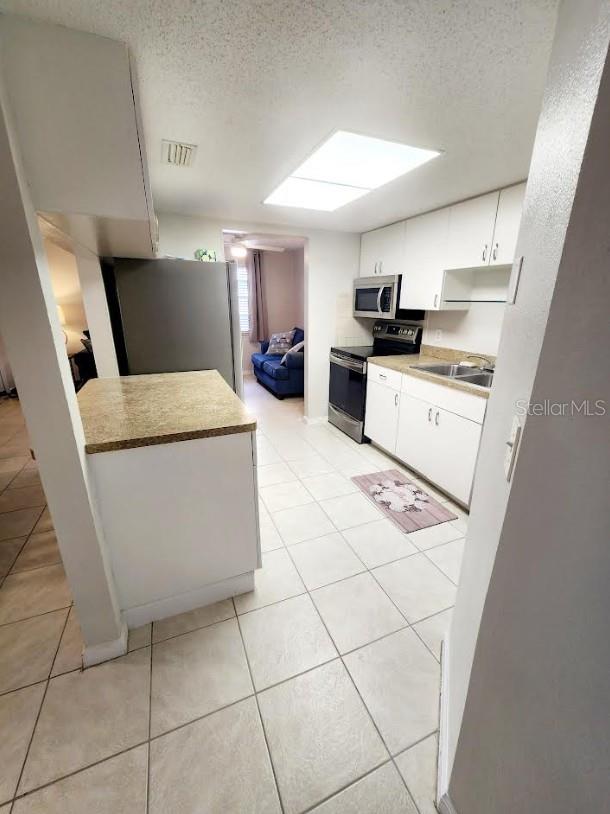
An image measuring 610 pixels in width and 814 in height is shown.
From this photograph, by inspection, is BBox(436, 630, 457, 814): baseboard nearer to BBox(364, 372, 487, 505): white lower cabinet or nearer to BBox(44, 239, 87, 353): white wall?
BBox(364, 372, 487, 505): white lower cabinet

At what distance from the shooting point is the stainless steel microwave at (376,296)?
3213 millimetres

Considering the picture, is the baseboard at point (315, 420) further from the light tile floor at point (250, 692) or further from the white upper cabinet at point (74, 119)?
the white upper cabinet at point (74, 119)

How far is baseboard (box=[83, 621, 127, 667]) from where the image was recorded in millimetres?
1332

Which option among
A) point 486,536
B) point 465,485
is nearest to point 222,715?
point 486,536

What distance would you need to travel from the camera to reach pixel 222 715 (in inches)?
46.4

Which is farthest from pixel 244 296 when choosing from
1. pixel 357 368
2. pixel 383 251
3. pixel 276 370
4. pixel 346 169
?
pixel 346 169

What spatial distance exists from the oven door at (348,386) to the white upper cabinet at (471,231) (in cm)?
121

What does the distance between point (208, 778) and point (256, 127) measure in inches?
98.7

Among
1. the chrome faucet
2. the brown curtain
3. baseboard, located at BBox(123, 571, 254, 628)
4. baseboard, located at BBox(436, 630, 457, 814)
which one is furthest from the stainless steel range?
the brown curtain

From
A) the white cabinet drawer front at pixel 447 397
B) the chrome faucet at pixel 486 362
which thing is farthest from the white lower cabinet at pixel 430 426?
the chrome faucet at pixel 486 362

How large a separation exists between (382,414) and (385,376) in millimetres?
366

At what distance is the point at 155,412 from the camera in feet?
5.17

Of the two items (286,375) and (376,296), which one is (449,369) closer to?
(376,296)

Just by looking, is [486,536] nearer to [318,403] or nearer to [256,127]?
[256,127]
